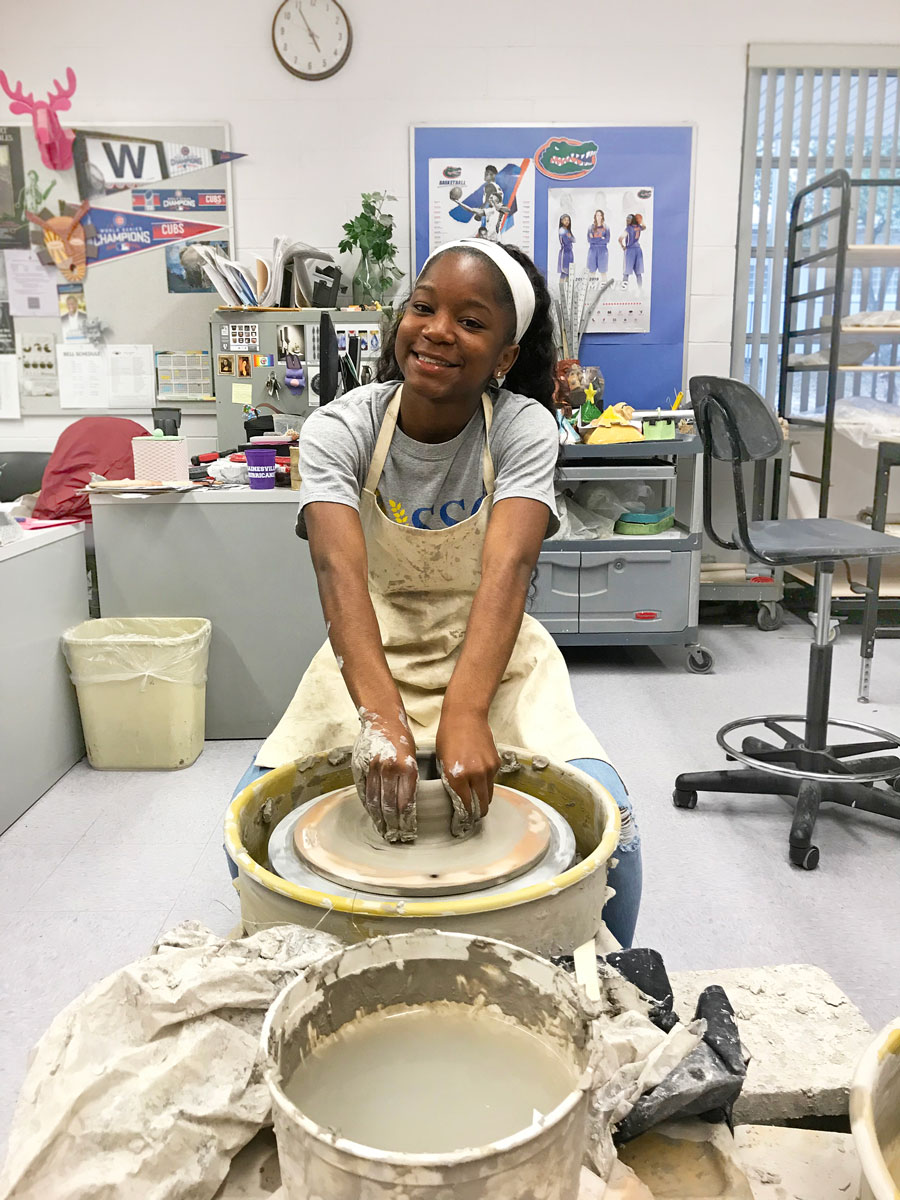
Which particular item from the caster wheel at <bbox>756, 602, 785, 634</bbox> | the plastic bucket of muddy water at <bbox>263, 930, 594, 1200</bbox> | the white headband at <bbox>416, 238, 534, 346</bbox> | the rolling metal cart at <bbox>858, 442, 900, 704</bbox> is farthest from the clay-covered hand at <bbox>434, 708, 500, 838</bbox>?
the caster wheel at <bbox>756, 602, 785, 634</bbox>

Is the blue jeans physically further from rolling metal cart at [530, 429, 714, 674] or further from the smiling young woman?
rolling metal cart at [530, 429, 714, 674]

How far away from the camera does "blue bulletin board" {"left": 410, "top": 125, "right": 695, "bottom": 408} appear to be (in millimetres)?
3916

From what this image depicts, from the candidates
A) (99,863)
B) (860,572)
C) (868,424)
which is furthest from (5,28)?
Result: (860,572)

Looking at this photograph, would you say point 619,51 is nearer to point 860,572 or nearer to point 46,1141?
point 860,572

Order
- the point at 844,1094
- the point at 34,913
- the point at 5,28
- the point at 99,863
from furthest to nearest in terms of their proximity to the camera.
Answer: the point at 5,28, the point at 99,863, the point at 34,913, the point at 844,1094

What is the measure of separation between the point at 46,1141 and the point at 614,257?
160 inches

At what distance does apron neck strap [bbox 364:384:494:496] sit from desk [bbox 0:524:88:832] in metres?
1.35

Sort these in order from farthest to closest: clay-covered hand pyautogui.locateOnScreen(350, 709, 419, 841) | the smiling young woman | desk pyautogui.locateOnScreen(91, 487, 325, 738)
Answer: desk pyautogui.locateOnScreen(91, 487, 325, 738), the smiling young woman, clay-covered hand pyautogui.locateOnScreen(350, 709, 419, 841)

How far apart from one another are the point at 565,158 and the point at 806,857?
319 cm

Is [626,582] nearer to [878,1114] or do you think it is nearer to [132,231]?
[132,231]

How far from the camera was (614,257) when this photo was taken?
4004 millimetres

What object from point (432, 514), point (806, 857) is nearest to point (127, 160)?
point (432, 514)

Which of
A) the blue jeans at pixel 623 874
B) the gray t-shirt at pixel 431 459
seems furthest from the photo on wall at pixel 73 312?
the blue jeans at pixel 623 874

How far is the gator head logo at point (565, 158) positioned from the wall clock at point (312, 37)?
951mm
